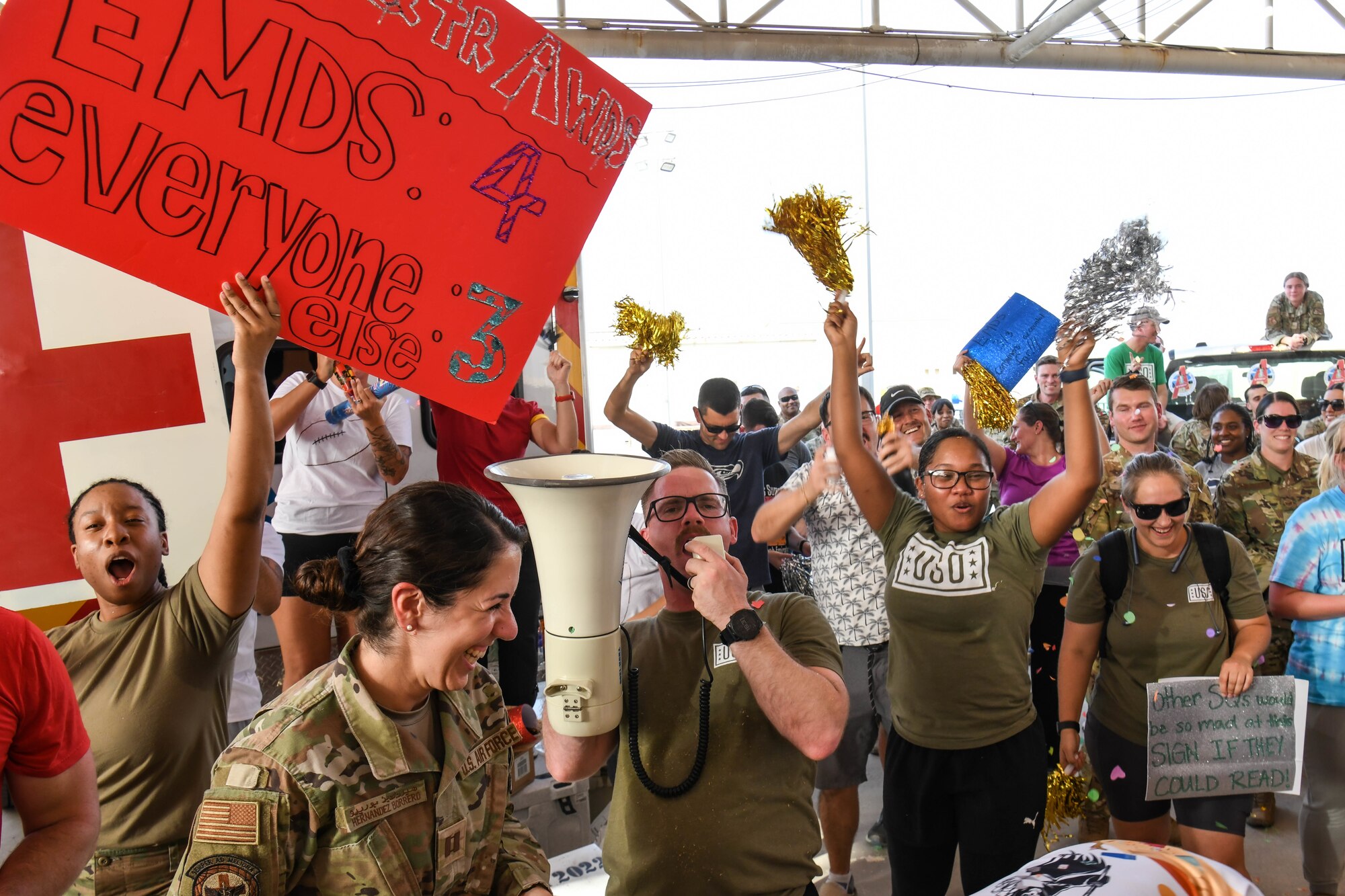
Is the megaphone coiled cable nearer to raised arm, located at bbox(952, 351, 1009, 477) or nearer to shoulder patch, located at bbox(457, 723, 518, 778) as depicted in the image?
shoulder patch, located at bbox(457, 723, 518, 778)

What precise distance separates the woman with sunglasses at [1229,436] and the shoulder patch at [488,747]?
15.2 ft

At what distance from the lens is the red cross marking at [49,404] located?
Answer: 2.67 metres

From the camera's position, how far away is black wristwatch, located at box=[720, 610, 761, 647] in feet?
5.52

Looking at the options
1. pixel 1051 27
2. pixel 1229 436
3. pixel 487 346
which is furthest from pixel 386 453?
pixel 1051 27

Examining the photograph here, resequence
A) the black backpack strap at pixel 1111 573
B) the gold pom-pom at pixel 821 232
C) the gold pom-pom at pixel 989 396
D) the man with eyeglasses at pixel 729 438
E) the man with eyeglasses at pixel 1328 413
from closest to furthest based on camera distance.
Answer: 1. the gold pom-pom at pixel 821 232
2. the gold pom-pom at pixel 989 396
3. the black backpack strap at pixel 1111 573
4. the man with eyeglasses at pixel 729 438
5. the man with eyeglasses at pixel 1328 413

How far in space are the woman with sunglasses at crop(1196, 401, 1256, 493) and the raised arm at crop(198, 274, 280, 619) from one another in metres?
4.96

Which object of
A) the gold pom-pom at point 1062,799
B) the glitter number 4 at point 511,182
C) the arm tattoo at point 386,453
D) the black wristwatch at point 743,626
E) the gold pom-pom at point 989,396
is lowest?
the gold pom-pom at point 1062,799

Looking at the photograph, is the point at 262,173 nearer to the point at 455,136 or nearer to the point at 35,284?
the point at 455,136

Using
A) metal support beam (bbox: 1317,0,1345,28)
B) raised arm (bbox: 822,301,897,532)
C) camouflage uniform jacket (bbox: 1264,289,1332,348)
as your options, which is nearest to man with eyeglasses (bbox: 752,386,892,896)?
raised arm (bbox: 822,301,897,532)

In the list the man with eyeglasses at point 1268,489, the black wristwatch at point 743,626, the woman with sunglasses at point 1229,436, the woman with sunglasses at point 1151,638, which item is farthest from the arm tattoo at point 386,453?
the woman with sunglasses at point 1229,436

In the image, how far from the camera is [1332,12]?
7984mm

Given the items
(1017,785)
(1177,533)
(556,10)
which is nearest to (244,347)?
(1017,785)

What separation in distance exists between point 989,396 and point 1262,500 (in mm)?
2160

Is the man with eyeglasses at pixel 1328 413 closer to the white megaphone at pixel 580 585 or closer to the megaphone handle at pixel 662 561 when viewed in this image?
the megaphone handle at pixel 662 561
